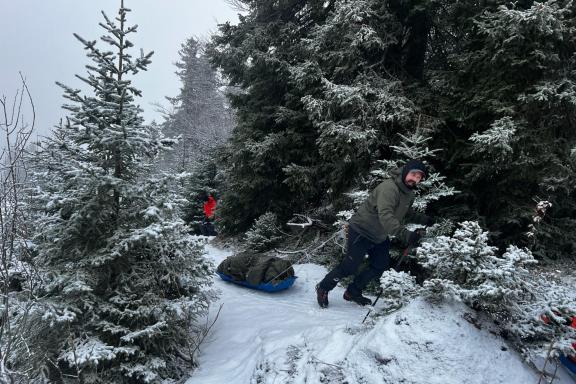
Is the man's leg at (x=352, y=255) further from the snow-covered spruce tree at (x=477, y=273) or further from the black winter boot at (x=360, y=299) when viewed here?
the snow-covered spruce tree at (x=477, y=273)

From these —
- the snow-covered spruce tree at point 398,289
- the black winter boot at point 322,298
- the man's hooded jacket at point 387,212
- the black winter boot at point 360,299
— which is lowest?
the black winter boot at point 360,299

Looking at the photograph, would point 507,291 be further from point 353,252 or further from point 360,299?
→ point 360,299

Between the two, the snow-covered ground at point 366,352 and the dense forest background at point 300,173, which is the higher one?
the dense forest background at point 300,173

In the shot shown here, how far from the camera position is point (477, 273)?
3227 millimetres

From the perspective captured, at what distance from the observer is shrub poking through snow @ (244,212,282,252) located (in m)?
9.38

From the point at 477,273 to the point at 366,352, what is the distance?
1180mm

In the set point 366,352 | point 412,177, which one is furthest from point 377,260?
point 366,352

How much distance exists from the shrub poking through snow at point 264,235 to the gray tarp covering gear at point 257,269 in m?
2.35

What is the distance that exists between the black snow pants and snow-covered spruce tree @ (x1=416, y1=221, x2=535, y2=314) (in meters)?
1.53

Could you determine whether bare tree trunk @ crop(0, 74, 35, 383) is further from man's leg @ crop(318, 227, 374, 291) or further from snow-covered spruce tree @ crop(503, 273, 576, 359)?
snow-covered spruce tree @ crop(503, 273, 576, 359)

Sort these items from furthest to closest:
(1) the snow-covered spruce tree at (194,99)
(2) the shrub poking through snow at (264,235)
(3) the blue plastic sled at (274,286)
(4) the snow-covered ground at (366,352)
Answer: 1. (1) the snow-covered spruce tree at (194,99)
2. (2) the shrub poking through snow at (264,235)
3. (3) the blue plastic sled at (274,286)
4. (4) the snow-covered ground at (366,352)

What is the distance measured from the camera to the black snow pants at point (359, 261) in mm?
5012

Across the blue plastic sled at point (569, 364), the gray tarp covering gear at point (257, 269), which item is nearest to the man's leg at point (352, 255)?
the gray tarp covering gear at point (257, 269)

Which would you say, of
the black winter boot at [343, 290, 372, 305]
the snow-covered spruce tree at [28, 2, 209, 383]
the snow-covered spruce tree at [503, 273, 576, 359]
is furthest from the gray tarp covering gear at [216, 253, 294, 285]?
the snow-covered spruce tree at [503, 273, 576, 359]
